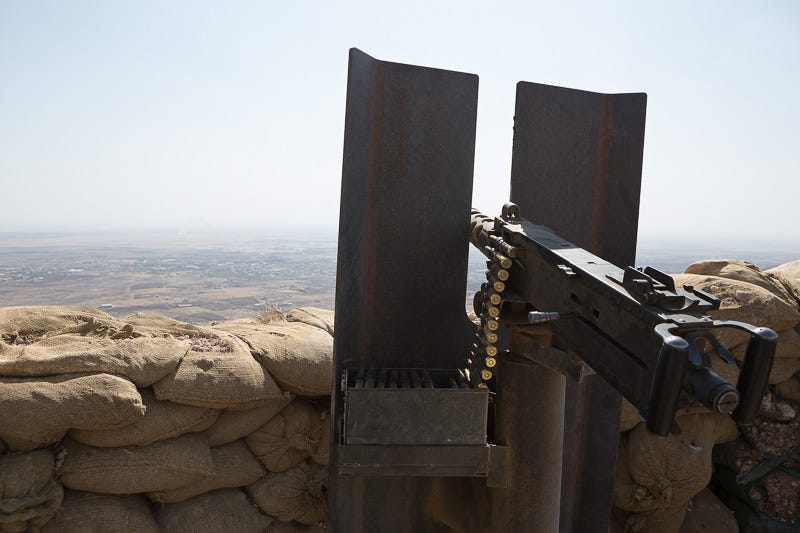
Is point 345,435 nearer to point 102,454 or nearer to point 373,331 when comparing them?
point 373,331

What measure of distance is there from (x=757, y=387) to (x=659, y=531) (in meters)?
4.19

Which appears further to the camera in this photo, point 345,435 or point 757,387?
point 345,435

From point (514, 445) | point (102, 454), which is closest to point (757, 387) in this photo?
A: point (514, 445)

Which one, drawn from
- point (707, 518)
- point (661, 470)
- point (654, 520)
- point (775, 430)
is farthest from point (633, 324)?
point (775, 430)

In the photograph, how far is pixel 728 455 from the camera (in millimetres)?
5395

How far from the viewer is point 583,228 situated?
3955 millimetres

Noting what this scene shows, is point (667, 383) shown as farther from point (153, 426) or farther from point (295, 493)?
point (295, 493)

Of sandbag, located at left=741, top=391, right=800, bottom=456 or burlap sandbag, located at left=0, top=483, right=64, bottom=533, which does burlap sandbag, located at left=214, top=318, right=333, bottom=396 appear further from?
sandbag, located at left=741, top=391, right=800, bottom=456

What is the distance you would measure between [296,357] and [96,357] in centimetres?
124

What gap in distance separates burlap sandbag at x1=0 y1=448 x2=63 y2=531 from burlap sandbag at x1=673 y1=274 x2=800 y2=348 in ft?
16.1

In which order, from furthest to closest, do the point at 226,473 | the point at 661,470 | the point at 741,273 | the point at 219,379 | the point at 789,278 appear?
the point at 789,278
the point at 741,273
the point at 661,470
the point at 226,473
the point at 219,379

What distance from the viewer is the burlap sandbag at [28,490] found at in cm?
322

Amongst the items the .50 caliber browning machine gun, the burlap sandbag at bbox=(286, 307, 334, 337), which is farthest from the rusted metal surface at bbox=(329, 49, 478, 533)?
the burlap sandbag at bbox=(286, 307, 334, 337)

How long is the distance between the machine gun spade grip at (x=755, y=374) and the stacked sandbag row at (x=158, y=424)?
9.98 feet
